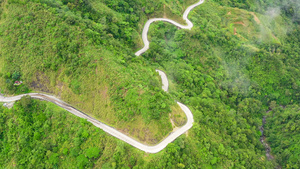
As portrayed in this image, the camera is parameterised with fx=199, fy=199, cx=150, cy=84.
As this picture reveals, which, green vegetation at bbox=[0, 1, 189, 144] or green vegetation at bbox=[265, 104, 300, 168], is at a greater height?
green vegetation at bbox=[0, 1, 189, 144]

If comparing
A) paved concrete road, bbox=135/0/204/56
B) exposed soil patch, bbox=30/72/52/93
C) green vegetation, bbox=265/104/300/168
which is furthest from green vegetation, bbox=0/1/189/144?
green vegetation, bbox=265/104/300/168

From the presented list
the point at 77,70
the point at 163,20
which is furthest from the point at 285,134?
the point at 77,70

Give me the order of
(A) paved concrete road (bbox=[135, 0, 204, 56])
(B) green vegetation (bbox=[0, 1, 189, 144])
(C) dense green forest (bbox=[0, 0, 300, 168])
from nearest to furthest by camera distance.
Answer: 1. (C) dense green forest (bbox=[0, 0, 300, 168])
2. (B) green vegetation (bbox=[0, 1, 189, 144])
3. (A) paved concrete road (bbox=[135, 0, 204, 56])

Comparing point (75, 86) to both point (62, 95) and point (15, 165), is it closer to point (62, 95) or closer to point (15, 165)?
point (62, 95)

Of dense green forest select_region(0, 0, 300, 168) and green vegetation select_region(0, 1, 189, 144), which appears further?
green vegetation select_region(0, 1, 189, 144)

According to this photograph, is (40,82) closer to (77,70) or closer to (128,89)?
(77,70)

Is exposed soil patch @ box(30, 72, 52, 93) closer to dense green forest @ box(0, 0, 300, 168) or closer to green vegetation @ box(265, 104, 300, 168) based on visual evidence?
dense green forest @ box(0, 0, 300, 168)

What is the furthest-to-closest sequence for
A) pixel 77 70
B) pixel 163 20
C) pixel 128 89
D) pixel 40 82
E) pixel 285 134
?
pixel 163 20, pixel 285 134, pixel 40 82, pixel 77 70, pixel 128 89


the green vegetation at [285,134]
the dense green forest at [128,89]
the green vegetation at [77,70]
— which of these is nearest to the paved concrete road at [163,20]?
the dense green forest at [128,89]

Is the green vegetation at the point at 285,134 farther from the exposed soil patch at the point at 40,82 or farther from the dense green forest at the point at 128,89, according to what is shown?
the exposed soil patch at the point at 40,82

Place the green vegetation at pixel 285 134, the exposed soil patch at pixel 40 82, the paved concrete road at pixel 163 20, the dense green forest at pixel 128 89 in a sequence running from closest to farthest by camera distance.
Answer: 1. the dense green forest at pixel 128 89
2. the exposed soil patch at pixel 40 82
3. the green vegetation at pixel 285 134
4. the paved concrete road at pixel 163 20
